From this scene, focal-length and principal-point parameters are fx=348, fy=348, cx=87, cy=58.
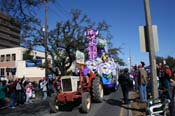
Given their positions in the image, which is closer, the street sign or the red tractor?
A: the street sign

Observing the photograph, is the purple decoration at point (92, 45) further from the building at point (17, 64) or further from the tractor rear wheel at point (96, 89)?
the building at point (17, 64)

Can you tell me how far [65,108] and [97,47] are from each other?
9.14m

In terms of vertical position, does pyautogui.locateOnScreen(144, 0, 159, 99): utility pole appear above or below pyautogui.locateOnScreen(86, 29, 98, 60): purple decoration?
below

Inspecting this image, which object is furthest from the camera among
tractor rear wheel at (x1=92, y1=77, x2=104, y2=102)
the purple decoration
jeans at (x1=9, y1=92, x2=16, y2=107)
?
the purple decoration

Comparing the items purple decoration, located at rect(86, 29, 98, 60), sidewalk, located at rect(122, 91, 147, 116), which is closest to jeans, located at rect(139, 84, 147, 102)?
sidewalk, located at rect(122, 91, 147, 116)

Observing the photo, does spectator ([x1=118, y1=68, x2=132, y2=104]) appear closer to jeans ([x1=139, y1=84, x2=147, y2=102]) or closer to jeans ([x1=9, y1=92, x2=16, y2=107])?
jeans ([x1=139, y1=84, x2=147, y2=102])

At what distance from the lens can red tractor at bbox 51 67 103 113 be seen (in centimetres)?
1522

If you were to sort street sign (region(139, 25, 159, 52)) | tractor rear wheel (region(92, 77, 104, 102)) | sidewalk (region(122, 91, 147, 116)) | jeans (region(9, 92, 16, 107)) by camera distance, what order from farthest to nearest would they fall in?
1. jeans (region(9, 92, 16, 107))
2. tractor rear wheel (region(92, 77, 104, 102))
3. sidewalk (region(122, 91, 147, 116))
4. street sign (region(139, 25, 159, 52))

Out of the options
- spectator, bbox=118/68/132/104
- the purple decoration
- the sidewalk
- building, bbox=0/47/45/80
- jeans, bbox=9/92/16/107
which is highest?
building, bbox=0/47/45/80

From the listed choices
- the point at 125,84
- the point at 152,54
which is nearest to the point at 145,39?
the point at 152,54

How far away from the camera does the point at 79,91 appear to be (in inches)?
637

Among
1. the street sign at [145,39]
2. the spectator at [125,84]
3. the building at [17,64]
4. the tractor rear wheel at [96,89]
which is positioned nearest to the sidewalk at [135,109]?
the spectator at [125,84]

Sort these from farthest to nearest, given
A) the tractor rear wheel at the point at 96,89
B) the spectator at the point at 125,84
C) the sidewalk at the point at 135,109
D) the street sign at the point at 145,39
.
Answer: the spectator at the point at 125,84 < the tractor rear wheel at the point at 96,89 < the sidewalk at the point at 135,109 < the street sign at the point at 145,39

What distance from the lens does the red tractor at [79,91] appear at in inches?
599
